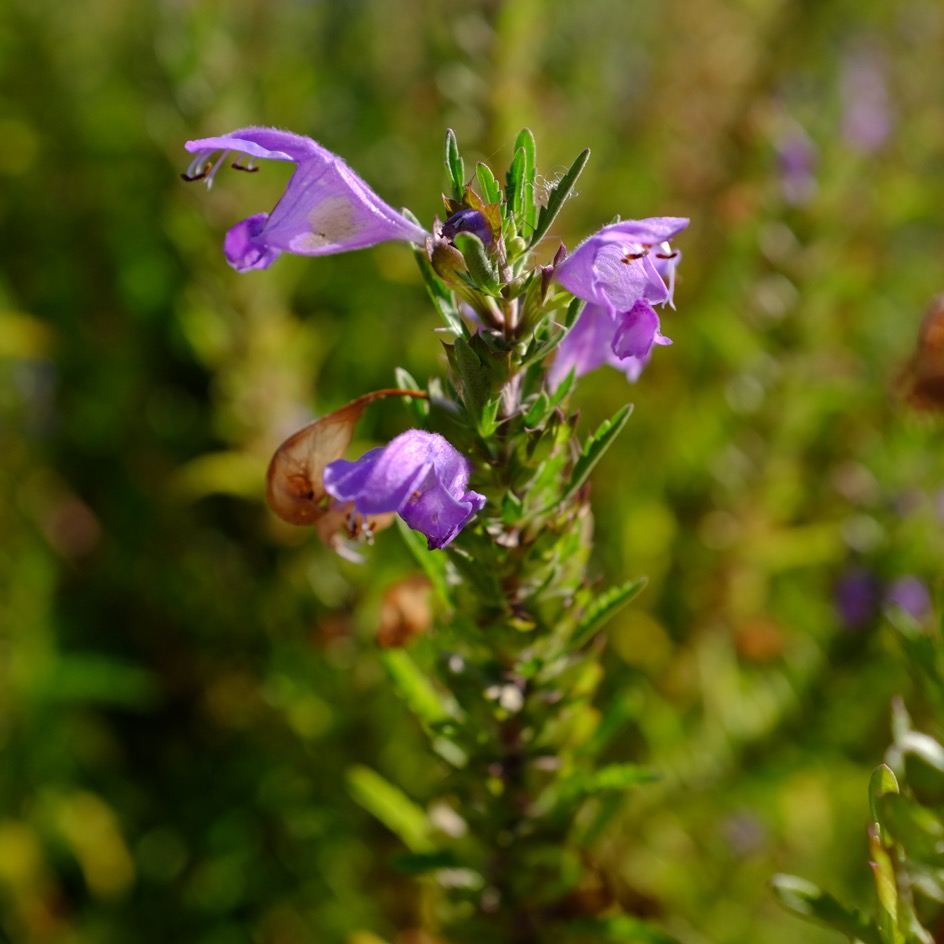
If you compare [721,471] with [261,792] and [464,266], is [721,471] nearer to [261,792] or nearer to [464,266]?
[261,792]

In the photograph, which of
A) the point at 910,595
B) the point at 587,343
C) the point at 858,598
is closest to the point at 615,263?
the point at 587,343

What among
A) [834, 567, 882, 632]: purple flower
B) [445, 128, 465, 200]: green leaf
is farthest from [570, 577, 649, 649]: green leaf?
[834, 567, 882, 632]: purple flower

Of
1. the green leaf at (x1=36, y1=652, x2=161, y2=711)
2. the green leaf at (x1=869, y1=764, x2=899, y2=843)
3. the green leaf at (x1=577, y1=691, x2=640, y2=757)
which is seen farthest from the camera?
the green leaf at (x1=36, y1=652, x2=161, y2=711)

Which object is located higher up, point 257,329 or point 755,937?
point 257,329

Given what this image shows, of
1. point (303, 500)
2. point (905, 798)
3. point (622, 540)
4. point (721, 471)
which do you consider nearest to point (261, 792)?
point (622, 540)

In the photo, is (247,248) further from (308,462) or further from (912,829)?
(912,829)

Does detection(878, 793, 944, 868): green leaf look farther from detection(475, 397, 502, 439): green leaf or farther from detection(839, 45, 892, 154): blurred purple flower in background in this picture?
detection(839, 45, 892, 154): blurred purple flower in background
